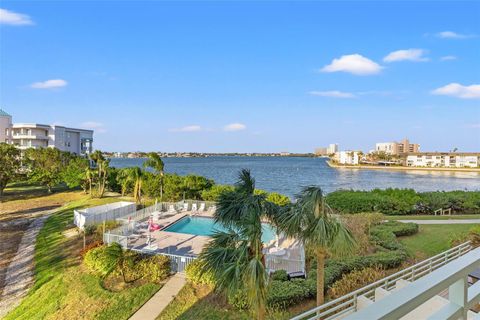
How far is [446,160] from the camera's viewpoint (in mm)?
118625

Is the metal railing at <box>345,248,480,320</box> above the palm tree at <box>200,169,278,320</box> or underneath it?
above

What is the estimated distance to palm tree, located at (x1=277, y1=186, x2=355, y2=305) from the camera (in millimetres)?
7840

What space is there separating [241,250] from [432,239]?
13283mm

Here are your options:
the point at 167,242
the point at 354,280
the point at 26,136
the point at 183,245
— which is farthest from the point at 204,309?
the point at 26,136

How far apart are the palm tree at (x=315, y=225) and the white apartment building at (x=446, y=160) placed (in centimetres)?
12948

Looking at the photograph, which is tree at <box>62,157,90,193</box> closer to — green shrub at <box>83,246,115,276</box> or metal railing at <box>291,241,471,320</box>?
green shrub at <box>83,246,115,276</box>

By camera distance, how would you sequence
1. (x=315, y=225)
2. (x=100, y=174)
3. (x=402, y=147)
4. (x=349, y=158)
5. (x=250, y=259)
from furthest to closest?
(x=402, y=147) < (x=349, y=158) < (x=100, y=174) < (x=315, y=225) < (x=250, y=259)

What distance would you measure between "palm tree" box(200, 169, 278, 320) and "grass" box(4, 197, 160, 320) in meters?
5.36

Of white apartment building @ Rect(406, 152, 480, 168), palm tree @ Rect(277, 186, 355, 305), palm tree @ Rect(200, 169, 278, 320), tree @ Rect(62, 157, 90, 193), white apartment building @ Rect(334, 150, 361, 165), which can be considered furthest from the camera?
white apartment building @ Rect(334, 150, 361, 165)

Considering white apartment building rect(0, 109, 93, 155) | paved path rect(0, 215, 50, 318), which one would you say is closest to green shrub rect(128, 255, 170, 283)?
paved path rect(0, 215, 50, 318)

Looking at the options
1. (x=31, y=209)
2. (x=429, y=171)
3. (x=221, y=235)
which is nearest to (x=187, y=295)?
(x=221, y=235)

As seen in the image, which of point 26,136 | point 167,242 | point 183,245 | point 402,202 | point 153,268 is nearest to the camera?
point 153,268

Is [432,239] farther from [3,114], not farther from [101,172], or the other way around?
[3,114]

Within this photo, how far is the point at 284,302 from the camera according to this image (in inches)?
383
